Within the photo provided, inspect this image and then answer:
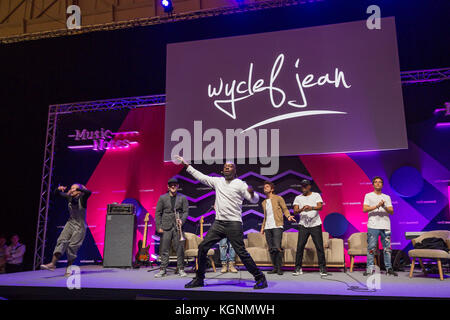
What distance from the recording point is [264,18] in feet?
27.2

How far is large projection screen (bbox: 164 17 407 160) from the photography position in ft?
24.8

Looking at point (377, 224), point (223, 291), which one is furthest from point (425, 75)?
point (223, 291)

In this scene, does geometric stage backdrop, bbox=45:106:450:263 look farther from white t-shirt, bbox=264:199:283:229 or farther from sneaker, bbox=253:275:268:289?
sneaker, bbox=253:275:268:289

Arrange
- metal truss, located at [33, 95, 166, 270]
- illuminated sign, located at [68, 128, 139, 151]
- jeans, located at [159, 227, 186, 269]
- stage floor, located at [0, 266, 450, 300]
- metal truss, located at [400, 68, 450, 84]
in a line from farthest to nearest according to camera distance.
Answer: illuminated sign, located at [68, 128, 139, 151]
metal truss, located at [33, 95, 166, 270]
metal truss, located at [400, 68, 450, 84]
jeans, located at [159, 227, 186, 269]
stage floor, located at [0, 266, 450, 300]

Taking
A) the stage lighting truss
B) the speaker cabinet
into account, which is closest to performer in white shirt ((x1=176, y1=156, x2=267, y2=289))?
the speaker cabinet

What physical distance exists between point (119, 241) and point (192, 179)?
7.65ft

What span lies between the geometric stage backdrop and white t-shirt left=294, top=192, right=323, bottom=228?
7.33 ft

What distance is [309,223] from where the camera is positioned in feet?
20.4

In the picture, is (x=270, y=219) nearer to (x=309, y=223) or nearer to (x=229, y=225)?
(x=309, y=223)

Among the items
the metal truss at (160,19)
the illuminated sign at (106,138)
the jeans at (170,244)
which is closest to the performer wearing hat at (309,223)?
the jeans at (170,244)

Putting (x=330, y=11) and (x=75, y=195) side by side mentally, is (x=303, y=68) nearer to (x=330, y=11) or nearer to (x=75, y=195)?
(x=330, y=11)

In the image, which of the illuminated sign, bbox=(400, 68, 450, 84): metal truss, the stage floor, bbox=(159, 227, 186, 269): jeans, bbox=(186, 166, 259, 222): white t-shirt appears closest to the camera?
the stage floor

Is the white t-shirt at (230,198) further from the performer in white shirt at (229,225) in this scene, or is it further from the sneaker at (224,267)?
the sneaker at (224,267)
